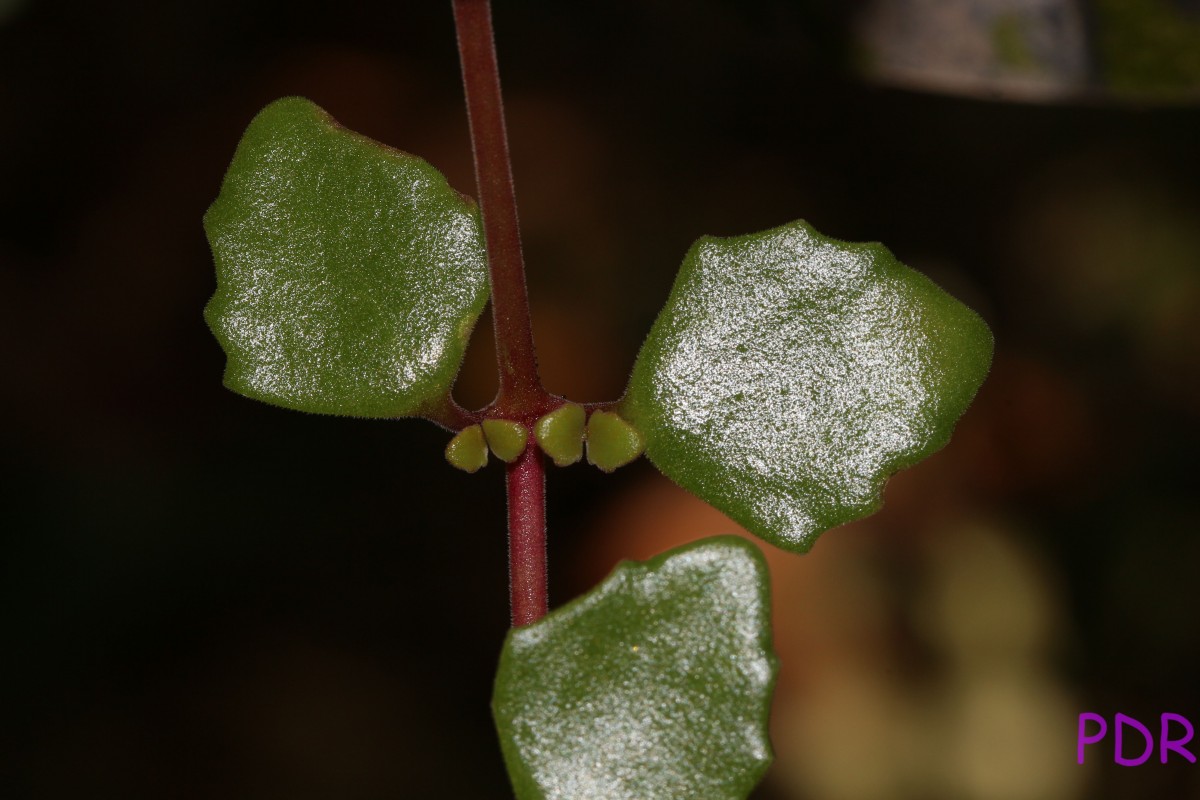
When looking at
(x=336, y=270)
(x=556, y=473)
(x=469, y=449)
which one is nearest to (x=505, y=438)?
(x=469, y=449)

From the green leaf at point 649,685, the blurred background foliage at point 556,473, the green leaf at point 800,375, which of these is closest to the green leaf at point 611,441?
the green leaf at point 800,375

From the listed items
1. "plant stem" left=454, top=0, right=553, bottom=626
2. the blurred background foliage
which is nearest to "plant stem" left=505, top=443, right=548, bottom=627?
"plant stem" left=454, top=0, right=553, bottom=626

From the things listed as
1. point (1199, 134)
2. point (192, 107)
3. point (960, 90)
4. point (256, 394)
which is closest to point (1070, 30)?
point (960, 90)

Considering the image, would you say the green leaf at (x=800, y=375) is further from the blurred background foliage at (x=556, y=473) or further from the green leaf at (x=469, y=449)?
the blurred background foliage at (x=556, y=473)

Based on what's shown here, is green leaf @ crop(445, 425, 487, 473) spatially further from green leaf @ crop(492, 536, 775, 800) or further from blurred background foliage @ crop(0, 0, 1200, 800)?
blurred background foliage @ crop(0, 0, 1200, 800)

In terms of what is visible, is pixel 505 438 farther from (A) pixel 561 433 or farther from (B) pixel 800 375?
(B) pixel 800 375

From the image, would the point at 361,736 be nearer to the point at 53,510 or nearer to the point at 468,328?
the point at 53,510

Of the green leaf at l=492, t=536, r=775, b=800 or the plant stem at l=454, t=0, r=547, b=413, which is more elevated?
the plant stem at l=454, t=0, r=547, b=413

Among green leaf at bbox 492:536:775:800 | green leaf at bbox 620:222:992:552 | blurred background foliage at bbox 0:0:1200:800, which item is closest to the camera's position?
green leaf at bbox 492:536:775:800
